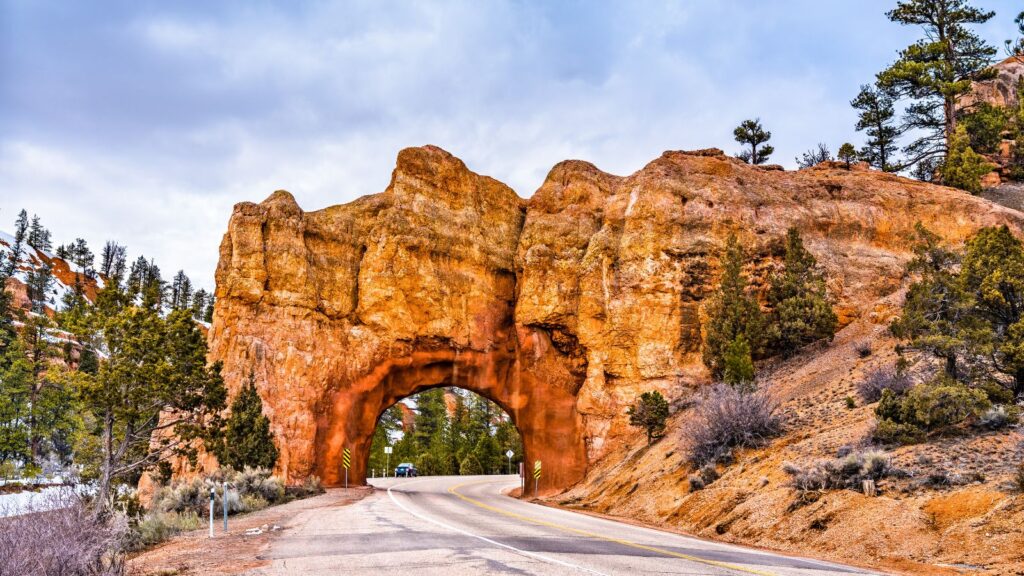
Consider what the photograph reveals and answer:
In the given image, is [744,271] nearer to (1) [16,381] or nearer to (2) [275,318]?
(2) [275,318]

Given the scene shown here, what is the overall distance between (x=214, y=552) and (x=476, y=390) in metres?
28.6

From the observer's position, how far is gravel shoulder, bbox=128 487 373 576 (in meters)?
10.0

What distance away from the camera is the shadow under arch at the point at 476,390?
36719 mm

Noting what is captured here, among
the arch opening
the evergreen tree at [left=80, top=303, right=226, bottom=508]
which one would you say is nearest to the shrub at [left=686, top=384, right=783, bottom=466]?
the evergreen tree at [left=80, top=303, right=226, bottom=508]

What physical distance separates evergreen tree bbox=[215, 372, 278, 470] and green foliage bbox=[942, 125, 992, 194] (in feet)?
132

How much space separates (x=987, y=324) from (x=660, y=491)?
10.3 metres

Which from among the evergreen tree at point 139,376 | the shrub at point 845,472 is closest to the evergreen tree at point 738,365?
the shrub at point 845,472

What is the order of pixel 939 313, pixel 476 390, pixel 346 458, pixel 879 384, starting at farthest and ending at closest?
pixel 476 390 → pixel 346 458 → pixel 879 384 → pixel 939 313

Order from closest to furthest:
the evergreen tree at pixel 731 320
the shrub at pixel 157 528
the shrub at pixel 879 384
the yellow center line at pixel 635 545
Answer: the yellow center line at pixel 635 545
the shrub at pixel 157 528
the shrub at pixel 879 384
the evergreen tree at pixel 731 320

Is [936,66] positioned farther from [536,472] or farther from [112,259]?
[112,259]

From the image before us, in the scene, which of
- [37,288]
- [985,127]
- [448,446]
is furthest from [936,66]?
[37,288]

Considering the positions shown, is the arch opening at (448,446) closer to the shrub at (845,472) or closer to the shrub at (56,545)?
the shrub at (845,472)

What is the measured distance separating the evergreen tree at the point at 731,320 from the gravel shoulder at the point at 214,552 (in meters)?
19.1

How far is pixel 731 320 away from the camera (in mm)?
30016
